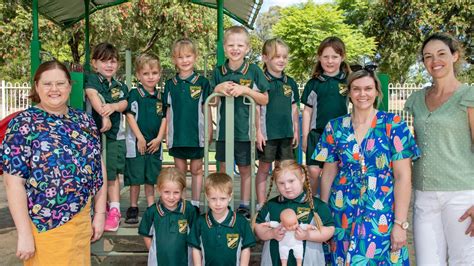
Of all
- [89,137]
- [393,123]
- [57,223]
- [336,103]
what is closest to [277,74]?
[336,103]

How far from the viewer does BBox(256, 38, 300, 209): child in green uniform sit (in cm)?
429

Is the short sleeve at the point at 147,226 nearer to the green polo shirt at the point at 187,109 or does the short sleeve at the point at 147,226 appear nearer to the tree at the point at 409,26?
the green polo shirt at the point at 187,109

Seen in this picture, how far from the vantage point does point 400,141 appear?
123 inches

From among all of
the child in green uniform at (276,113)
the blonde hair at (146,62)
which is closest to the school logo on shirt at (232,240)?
the child in green uniform at (276,113)

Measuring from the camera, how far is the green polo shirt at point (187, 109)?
420cm

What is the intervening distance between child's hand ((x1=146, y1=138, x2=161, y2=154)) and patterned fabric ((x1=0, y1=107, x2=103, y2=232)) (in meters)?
1.35

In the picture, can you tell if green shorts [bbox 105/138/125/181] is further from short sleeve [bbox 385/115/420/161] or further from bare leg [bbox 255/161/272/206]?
short sleeve [bbox 385/115/420/161]

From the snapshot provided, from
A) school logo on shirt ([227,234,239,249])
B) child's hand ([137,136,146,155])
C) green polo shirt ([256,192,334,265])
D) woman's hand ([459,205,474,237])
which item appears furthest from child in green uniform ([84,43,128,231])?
woman's hand ([459,205,474,237])

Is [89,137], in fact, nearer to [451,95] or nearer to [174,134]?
[174,134]

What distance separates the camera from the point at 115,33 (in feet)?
68.2

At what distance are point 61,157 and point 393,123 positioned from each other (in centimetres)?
203

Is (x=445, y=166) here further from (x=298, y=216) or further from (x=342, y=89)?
(x=342, y=89)

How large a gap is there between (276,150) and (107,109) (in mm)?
1509

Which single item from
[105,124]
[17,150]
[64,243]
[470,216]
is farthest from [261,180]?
[17,150]
